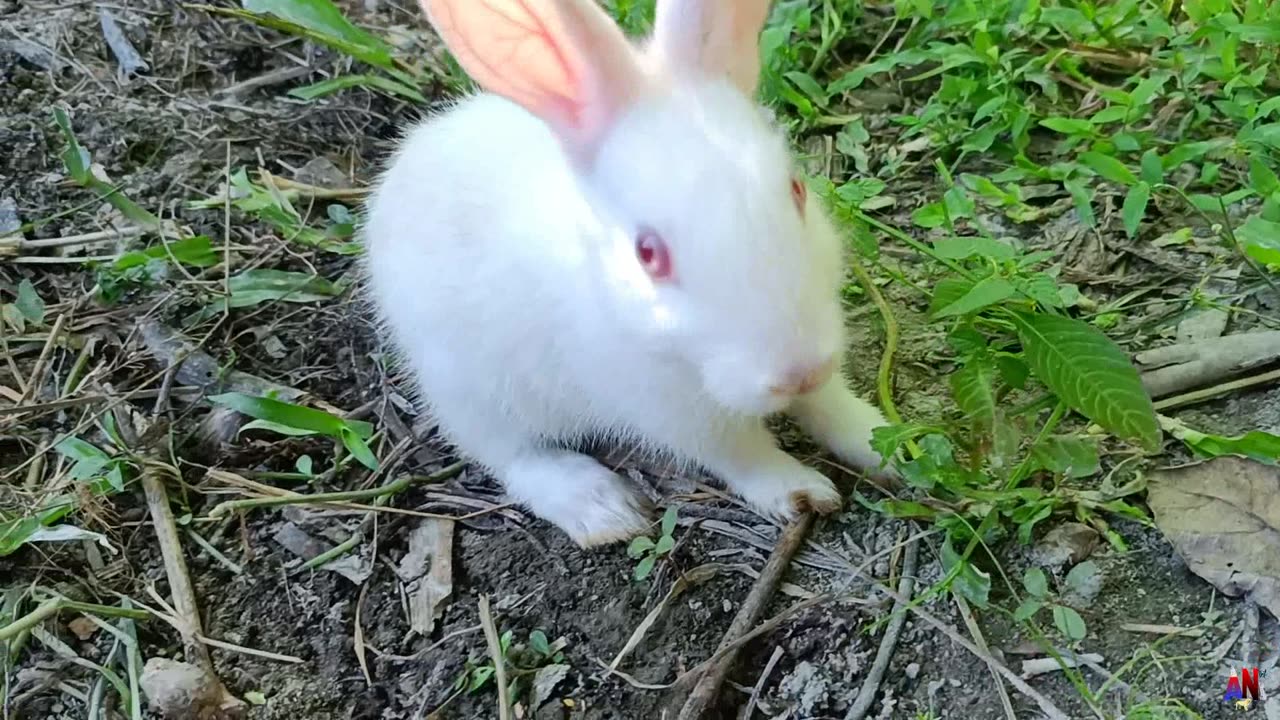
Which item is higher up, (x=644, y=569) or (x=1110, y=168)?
(x=1110, y=168)

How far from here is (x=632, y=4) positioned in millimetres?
4039

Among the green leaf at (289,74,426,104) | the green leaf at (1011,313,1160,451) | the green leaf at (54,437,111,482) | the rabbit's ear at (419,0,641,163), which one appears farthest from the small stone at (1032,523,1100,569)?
the green leaf at (289,74,426,104)

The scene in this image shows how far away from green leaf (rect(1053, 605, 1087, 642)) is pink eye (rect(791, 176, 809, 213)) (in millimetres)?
1058

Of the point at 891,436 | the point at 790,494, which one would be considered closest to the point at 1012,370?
the point at 891,436

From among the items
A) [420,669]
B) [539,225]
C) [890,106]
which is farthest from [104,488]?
[890,106]

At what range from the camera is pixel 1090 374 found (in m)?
2.62

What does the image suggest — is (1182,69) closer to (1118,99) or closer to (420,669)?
(1118,99)

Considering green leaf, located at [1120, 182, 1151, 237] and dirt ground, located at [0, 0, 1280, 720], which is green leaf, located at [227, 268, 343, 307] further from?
green leaf, located at [1120, 182, 1151, 237]

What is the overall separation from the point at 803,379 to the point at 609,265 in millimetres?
470

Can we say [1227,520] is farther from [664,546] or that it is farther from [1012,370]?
[664,546]

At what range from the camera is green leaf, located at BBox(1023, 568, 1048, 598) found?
107 inches

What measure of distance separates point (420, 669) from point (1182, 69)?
2.86 m

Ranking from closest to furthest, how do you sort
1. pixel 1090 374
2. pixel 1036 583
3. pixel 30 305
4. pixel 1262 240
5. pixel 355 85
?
1. pixel 1090 374
2. pixel 1036 583
3. pixel 1262 240
4. pixel 30 305
5. pixel 355 85

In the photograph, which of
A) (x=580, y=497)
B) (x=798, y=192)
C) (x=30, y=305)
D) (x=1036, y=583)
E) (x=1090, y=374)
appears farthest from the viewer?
(x=30, y=305)
